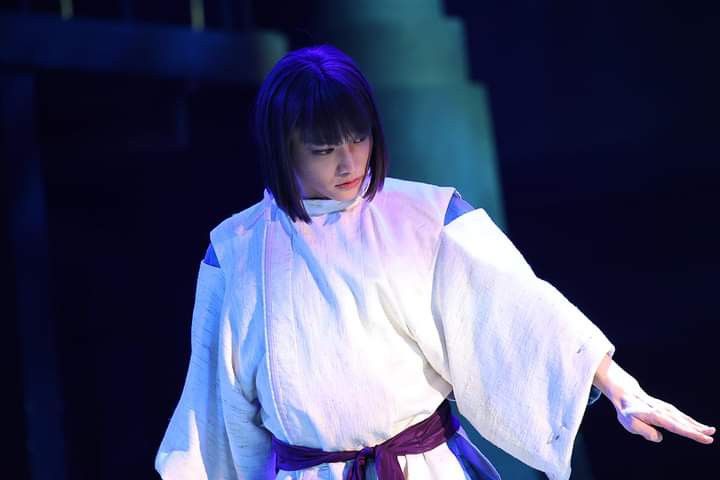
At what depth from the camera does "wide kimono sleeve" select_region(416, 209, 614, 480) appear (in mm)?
1363

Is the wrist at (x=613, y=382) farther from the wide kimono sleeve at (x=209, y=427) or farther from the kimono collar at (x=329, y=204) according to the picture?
the wide kimono sleeve at (x=209, y=427)

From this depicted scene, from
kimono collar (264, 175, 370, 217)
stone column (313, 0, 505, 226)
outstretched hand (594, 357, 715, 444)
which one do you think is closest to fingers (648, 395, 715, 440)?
outstretched hand (594, 357, 715, 444)

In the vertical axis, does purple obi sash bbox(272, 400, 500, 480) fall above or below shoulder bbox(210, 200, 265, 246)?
below

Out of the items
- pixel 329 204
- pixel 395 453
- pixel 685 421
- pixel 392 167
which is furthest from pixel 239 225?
pixel 392 167

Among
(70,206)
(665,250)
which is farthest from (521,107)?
(70,206)

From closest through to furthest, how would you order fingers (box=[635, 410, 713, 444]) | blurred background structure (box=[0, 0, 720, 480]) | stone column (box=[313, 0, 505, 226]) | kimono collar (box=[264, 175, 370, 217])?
1. fingers (box=[635, 410, 713, 444])
2. kimono collar (box=[264, 175, 370, 217])
3. blurred background structure (box=[0, 0, 720, 480])
4. stone column (box=[313, 0, 505, 226])

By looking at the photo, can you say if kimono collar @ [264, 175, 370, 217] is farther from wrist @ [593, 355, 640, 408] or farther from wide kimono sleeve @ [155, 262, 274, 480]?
wrist @ [593, 355, 640, 408]

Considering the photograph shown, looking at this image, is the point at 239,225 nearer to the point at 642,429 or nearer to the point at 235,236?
the point at 235,236

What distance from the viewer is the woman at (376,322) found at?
1371 mm

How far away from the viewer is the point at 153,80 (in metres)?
2.60

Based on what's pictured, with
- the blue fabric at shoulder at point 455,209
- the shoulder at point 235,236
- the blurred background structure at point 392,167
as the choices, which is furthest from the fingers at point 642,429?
the blurred background structure at point 392,167

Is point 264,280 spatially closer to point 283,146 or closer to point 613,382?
point 283,146

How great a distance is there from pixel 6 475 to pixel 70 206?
30.3 inches

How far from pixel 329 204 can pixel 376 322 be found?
193mm
